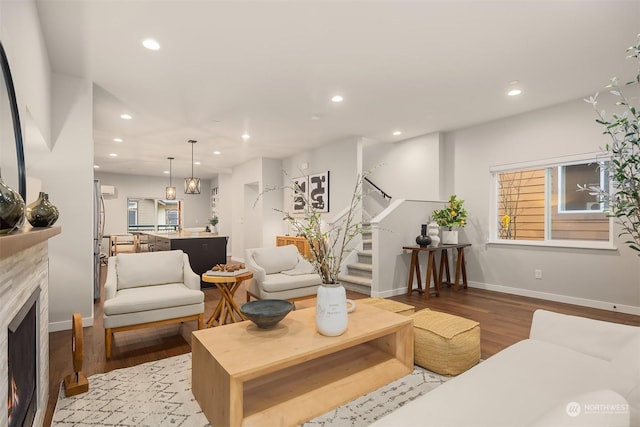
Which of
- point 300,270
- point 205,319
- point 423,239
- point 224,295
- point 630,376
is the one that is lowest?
point 205,319

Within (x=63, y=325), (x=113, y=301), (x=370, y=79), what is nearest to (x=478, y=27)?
(x=370, y=79)

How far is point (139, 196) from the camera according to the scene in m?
11.1

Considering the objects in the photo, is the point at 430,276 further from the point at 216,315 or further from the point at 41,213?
the point at 41,213

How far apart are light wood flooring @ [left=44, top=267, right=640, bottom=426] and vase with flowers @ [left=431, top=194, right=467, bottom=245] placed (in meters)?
0.91

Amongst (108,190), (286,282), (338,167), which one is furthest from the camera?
(108,190)

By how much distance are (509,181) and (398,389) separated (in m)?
4.28

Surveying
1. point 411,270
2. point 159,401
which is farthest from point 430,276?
point 159,401

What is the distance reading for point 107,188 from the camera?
9859mm

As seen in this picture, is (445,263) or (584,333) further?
(445,263)

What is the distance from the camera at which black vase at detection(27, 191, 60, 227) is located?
1708 mm

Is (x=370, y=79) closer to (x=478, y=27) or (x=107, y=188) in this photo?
(x=478, y=27)

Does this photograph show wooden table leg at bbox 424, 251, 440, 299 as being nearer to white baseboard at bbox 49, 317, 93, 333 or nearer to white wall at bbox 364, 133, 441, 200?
white wall at bbox 364, 133, 441, 200

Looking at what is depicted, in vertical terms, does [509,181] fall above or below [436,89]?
below

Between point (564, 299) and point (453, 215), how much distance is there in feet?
5.96
